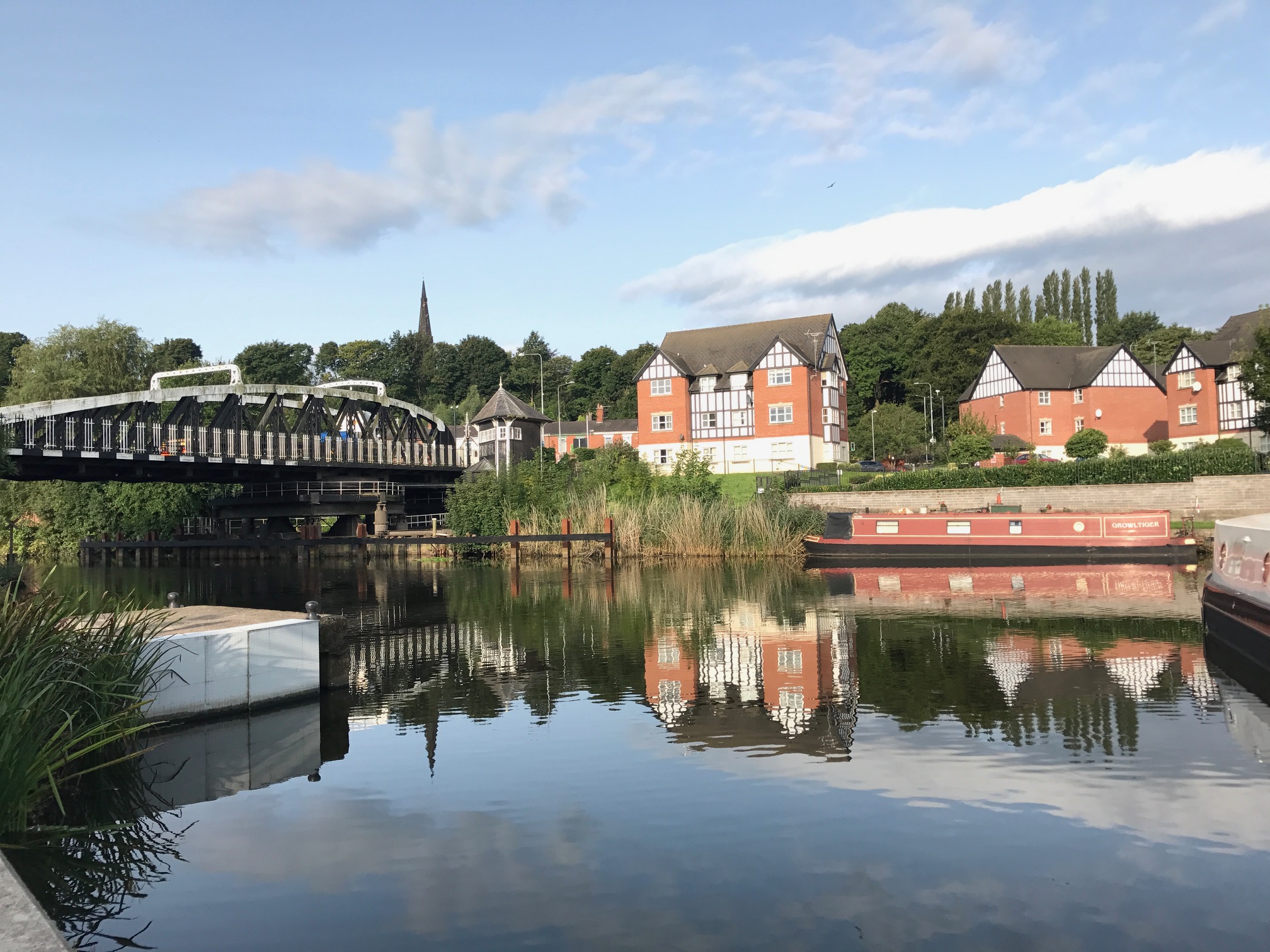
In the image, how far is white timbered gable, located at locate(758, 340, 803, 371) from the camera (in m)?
66.5

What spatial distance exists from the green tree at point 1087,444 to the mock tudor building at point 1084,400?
1175 cm

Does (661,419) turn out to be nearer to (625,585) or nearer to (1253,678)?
(625,585)

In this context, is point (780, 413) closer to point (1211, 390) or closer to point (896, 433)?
point (896, 433)

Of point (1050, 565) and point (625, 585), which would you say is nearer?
point (625, 585)

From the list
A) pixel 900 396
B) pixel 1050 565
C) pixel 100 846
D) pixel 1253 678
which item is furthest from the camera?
pixel 900 396

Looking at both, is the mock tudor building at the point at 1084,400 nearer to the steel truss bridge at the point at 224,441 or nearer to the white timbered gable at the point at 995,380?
the white timbered gable at the point at 995,380

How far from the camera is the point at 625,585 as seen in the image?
2970cm

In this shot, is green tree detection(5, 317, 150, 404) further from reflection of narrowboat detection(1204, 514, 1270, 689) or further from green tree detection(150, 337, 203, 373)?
reflection of narrowboat detection(1204, 514, 1270, 689)

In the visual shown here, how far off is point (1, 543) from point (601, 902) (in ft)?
207

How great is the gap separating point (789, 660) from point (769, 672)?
1.16 m

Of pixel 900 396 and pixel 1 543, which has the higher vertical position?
pixel 900 396

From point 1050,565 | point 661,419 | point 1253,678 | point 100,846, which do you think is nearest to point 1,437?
point 100,846

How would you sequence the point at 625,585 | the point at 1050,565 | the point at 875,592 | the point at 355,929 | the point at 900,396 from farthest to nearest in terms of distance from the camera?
the point at 900,396 → the point at 1050,565 → the point at 625,585 → the point at 875,592 → the point at 355,929

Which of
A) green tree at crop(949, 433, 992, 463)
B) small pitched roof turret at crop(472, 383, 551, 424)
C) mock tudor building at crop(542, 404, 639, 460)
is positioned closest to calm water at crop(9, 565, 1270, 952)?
green tree at crop(949, 433, 992, 463)
